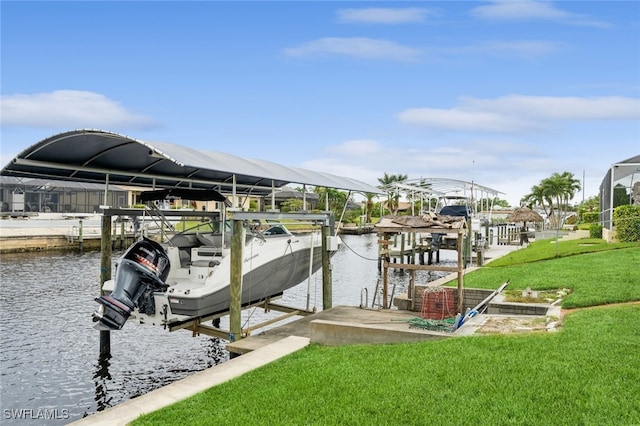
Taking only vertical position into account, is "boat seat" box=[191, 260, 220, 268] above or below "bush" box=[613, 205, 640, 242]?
below

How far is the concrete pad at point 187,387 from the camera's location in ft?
22.1

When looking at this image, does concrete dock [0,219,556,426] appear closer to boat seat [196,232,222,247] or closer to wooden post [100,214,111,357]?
boat seat [196,232,222,247]

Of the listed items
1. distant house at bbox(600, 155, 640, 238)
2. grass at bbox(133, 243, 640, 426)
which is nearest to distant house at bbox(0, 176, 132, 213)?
distant house at bbox(600, 155, 640, 238)

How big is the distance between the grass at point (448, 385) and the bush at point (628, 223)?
61.6ft

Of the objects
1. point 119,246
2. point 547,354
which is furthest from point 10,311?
point 119,246

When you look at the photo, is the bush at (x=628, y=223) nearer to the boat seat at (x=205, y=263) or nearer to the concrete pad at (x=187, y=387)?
the boat seat at (x=205, y=263)

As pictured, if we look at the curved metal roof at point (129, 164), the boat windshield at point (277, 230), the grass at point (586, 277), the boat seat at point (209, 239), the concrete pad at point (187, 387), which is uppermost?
the curved metal roof at point (129, 164)

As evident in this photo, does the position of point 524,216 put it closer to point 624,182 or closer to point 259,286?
point 624,182

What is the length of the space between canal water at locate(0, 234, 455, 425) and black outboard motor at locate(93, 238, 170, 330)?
1691mm

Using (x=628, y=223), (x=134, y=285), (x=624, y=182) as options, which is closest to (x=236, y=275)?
(x=134, y=285)

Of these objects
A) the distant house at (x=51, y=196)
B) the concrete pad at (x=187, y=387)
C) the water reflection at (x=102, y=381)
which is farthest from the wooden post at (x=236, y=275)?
the distant house at (x=51, y=196)

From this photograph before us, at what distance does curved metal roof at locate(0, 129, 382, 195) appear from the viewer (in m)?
10.8

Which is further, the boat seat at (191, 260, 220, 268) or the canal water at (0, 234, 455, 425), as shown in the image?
the boat seat at (191, 260, 220, 268)

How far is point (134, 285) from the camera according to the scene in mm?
10992
